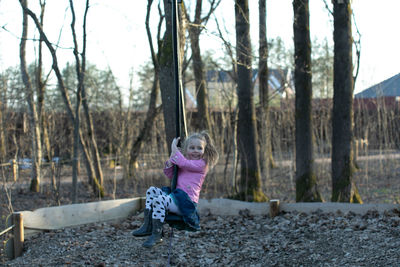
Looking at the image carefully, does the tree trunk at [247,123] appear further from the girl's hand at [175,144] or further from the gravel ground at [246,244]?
the girl's hand at [175,144]

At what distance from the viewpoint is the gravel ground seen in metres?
6.17

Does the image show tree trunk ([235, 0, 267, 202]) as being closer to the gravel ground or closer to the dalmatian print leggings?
the gravel ground

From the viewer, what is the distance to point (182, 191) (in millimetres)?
4719

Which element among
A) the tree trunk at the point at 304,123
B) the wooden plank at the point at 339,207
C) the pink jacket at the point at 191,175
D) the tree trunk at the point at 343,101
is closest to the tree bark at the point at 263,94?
the tree trunk at the point at 304,123

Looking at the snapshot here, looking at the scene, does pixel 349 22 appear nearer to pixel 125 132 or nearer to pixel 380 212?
pixel 380 212

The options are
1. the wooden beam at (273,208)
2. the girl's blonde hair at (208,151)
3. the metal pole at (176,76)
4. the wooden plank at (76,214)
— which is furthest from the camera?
the wooden beam at (273,208)

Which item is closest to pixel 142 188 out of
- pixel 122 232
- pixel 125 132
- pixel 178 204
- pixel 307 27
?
pixel 125 132

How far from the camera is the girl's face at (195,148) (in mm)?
4723

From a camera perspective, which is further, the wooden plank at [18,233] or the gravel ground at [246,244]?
the wooden plank at [18,233]

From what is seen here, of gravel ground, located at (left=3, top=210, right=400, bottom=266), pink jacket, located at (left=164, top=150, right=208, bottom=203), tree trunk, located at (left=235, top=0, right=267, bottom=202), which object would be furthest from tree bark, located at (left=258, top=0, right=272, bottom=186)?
pink jacket, located at (left=164, top=150, right=208, bottom=203)

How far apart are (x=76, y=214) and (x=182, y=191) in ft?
12.1

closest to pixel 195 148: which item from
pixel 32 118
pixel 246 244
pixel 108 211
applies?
pixel 246 244

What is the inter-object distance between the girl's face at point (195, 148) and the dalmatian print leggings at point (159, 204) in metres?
0.49

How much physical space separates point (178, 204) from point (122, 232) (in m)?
3.38
